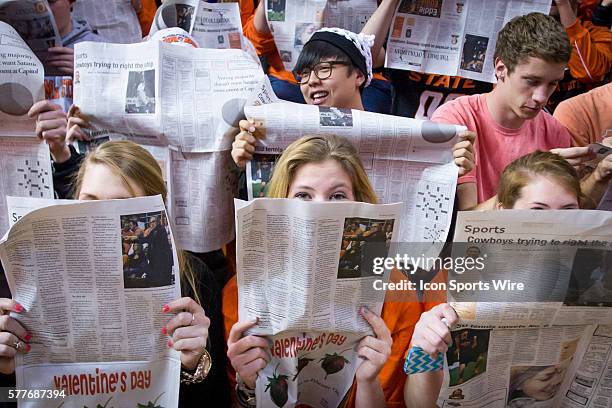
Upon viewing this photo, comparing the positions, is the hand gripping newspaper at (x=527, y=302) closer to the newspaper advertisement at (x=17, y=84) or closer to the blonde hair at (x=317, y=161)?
the blonde hair at (x=317, y=161)

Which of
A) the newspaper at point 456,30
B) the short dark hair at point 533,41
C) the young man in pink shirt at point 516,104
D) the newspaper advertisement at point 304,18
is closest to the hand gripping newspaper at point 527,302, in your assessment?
the young man in pink shirt at point 516,104

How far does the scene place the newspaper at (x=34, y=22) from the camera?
200cm

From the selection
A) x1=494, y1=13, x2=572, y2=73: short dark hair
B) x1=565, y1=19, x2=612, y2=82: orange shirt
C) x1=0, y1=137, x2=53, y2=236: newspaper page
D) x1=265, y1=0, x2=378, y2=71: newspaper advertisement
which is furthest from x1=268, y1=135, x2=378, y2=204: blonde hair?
x1=565, y1=19, x2=612, y2=82: orange shirt

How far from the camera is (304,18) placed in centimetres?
252

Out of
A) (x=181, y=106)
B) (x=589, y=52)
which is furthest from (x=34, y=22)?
(x=589, y=52)

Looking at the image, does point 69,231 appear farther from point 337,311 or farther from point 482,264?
point 482,264

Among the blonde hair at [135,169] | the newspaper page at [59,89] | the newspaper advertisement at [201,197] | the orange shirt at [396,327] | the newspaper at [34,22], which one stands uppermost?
the newspaper at [34,22]

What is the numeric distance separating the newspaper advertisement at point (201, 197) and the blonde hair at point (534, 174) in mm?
793

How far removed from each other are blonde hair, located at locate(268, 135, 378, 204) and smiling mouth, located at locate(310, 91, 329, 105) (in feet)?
1.94

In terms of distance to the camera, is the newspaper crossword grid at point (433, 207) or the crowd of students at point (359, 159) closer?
the crowd of students at point (359, 159)

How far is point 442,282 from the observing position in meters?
1.44

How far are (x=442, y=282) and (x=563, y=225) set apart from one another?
325 mm

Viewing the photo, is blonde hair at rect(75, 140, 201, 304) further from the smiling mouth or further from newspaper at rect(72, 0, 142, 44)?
newspaper at rect(72, 0, 142, 44)

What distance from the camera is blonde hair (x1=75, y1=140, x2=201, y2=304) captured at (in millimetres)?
1515
